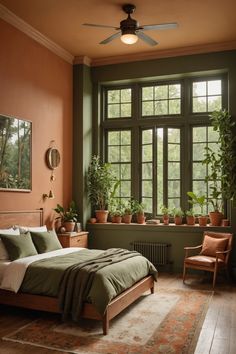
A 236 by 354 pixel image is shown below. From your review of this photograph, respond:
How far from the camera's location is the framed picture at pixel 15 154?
5.66 m

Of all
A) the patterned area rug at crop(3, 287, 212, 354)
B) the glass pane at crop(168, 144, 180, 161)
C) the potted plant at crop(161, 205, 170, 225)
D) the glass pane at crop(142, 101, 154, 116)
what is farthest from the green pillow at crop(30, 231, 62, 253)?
the glass pane at crop(142, 101, 154, 116)

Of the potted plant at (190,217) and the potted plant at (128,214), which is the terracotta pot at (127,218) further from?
the potted plant at (190,217)

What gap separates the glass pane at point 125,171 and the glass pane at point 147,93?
4.54ft

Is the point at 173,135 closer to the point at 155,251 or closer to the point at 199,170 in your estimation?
the point at 199,170

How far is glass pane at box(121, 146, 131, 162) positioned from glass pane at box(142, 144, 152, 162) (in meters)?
0.29

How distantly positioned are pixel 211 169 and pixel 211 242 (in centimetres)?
139

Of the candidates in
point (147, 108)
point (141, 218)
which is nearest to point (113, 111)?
point (147, 108)

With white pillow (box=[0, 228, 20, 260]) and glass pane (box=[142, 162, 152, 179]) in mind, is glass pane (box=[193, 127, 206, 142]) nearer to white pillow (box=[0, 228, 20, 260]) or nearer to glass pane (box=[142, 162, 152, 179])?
glass pane (box=[142, 162, 152, 179])

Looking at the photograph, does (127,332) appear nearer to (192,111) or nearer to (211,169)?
(211,169)

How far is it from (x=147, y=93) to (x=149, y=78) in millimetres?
359

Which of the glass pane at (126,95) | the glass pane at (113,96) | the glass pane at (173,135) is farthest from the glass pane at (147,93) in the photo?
the glass pane at (173,135)

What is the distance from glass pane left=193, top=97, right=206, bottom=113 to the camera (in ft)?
24.4

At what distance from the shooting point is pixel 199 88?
7.48m

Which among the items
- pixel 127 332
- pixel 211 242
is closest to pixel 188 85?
pixel 211 242
